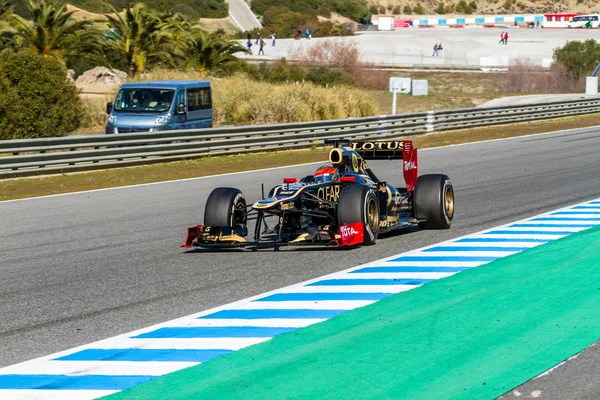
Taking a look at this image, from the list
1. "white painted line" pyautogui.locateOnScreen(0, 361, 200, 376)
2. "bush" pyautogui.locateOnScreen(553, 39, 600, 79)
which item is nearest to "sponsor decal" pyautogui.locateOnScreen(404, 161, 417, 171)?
"white painted line" pyautogui.locateOnScreen(0, 361, 200, 376)

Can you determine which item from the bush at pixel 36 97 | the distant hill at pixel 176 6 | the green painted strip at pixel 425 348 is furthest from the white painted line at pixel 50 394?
the distant hill at pixel 176 6

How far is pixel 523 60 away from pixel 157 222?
72.0 m

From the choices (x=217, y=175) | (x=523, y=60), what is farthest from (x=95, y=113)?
(x=523, y=60)

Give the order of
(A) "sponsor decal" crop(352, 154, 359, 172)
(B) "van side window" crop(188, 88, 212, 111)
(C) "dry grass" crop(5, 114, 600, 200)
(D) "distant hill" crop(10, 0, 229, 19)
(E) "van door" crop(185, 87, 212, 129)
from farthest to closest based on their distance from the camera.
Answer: (D) "distant hill" crop(10, 0, 229, 19) < (B) "van side window" crop(188, 88, 212, 111) < (E) "van door" crop(185, 87, 212, 129) < (C) "dry grass" crop(5, 114, 600, 200) < (A) "sponsor decal" crop(352, 154, 359, 172)

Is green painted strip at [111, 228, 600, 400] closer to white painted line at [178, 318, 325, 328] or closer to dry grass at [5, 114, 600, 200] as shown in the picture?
white painted line at [178, 318, 325, 328]

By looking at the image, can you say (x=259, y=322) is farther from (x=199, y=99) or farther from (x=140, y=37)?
(x=140, y=37)

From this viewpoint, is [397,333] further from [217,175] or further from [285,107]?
[285,107]

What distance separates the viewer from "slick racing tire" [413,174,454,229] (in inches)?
473

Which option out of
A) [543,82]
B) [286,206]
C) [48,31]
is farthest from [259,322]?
[543,82]

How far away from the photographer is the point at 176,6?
106 metres

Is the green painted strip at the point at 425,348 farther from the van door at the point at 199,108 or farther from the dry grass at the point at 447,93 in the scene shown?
the dry grass at the point at 447,93

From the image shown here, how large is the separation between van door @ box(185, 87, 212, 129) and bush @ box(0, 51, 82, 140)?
4460 millimetres

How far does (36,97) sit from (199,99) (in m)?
5.07

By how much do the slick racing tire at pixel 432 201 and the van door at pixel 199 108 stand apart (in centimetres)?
1418
